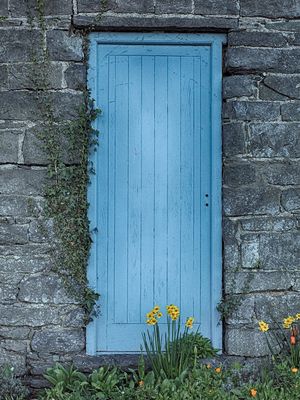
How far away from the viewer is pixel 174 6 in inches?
181

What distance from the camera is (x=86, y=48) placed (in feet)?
15.1

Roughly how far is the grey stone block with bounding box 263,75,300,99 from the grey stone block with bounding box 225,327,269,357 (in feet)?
5.87

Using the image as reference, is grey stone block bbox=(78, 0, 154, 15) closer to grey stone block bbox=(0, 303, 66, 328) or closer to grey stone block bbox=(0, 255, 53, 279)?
grey stone block bbox=(0, 255, 53, 279)

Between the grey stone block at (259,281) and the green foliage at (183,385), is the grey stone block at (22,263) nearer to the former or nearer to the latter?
the green foliage at (183,385)

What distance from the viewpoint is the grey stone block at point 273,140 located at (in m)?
4.59

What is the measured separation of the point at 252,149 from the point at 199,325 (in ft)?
4.55

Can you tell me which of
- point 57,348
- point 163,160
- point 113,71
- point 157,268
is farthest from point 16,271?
point 113,71

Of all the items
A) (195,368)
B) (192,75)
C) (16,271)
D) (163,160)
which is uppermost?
(192,75)

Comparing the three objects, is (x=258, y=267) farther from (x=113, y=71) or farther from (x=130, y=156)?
(x=113, y=71)

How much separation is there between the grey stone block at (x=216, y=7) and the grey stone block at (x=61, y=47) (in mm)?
955

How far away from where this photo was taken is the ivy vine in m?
4.53

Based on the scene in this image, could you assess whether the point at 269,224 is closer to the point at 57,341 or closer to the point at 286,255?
the point at 286,255

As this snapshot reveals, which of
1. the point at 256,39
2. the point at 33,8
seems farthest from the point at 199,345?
the point at 33,8

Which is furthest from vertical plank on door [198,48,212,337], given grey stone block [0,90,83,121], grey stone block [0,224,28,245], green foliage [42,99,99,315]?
grey stone block [0,224,28,245]
